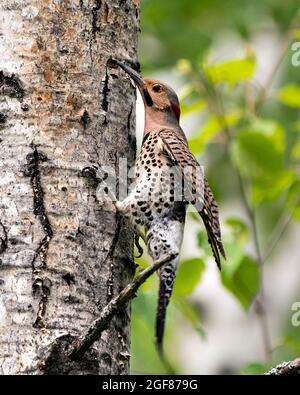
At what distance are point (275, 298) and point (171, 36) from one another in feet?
14.0

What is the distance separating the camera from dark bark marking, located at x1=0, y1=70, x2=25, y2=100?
375 centimetres

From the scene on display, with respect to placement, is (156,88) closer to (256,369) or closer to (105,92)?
(105,92)

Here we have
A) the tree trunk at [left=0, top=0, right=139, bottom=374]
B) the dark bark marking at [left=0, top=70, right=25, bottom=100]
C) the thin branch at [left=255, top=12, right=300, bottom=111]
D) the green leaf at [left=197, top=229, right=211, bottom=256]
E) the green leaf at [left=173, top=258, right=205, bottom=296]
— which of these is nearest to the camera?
the tree trunk at [left=0, top=0, right=139, bottom=374]

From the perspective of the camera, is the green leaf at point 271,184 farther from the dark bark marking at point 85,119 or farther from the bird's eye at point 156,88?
the dark bark marking at point 85,119

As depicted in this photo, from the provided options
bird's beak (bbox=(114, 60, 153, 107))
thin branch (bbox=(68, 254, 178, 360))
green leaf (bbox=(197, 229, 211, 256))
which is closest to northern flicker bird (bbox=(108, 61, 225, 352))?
bird's beak (bbox=(114, 60, 153, 107))

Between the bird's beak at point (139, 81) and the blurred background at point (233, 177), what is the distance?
292mm

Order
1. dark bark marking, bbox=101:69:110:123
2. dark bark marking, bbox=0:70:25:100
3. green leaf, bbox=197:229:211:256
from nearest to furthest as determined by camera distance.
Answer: dark bark marking, bbox=0:70:25:100
dark bark marking, bbox=101:69:110:123
green leaf, bbox=197:229:211:256

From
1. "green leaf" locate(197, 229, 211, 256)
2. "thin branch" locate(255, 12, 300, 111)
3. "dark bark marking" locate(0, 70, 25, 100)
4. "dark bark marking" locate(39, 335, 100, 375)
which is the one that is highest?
"thin branch" locate(255, 12, 300, 111)

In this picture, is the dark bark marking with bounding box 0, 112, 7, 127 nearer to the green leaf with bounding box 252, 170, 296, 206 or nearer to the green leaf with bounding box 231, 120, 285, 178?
the green leaf with bounding box 231, 120, 285, 178

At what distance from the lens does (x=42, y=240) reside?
3545mm

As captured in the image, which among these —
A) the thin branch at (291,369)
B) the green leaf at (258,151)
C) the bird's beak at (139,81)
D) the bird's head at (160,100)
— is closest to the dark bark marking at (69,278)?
the thin branch at (291,369)

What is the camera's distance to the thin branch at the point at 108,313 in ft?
9.90

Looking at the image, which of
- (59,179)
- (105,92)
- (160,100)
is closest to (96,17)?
(105,92)

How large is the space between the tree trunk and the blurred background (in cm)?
89
